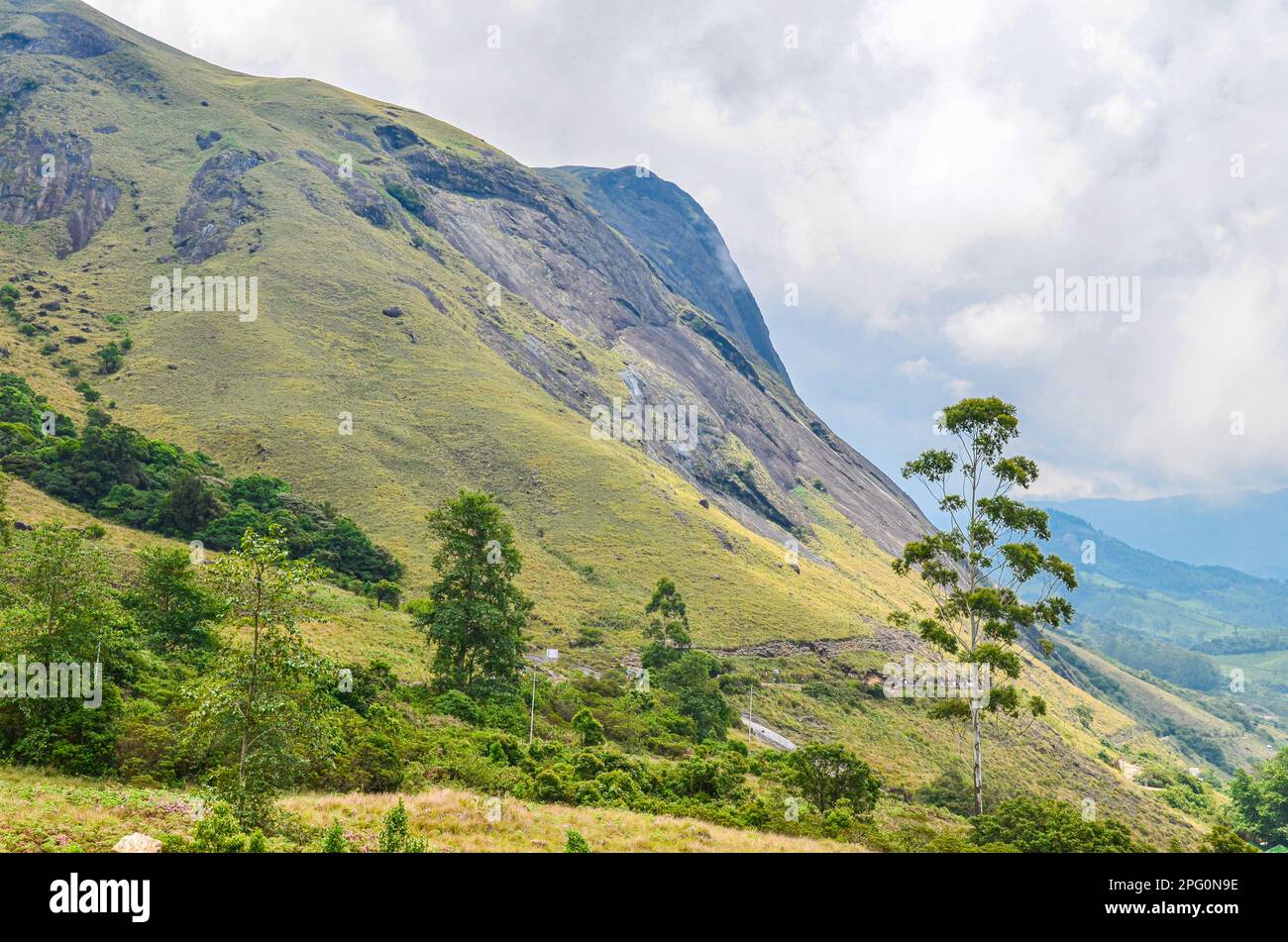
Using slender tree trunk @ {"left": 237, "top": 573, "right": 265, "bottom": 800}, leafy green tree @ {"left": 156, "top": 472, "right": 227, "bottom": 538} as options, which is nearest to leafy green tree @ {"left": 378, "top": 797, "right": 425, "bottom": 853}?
slender tree trunk @ {"left": 237, "top": 573, "right": 265, "bottom": 800}

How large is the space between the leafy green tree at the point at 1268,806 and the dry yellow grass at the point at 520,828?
6850 cm

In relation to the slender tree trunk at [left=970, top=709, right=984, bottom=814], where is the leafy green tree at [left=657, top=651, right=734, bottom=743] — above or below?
below

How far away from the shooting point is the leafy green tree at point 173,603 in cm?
3719

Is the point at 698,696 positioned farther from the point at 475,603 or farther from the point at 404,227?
the point at 404,227

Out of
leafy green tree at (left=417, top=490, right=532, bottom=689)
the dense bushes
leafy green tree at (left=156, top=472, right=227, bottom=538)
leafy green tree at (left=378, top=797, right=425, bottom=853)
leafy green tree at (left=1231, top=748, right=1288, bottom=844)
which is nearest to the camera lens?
leafy green tree at (left=378, top=797, right=425, bottom=853)

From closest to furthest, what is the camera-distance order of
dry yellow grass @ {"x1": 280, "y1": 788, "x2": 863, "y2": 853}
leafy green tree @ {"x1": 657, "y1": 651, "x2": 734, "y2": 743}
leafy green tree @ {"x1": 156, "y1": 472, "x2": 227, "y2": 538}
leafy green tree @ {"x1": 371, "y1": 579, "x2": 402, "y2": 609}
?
1. dry yellow grass @ {"x1": 280, "y1": 788, "x2": 863, "y2": 853}
2. leafy green tree @ {"x1": 657, "y1": 651, "x2": 734, "y2": 743}
3. leafy green tree @ {"x1": 371, "y1": 579, "x2": 402, "y2": 609}
4. leafy green tree @ {"x1": 156, "y1": 472, "x2": 227, "y2": 538}

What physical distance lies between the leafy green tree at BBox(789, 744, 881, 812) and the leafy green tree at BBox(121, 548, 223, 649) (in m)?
29.7

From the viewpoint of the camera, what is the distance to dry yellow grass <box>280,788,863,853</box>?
19.2 meters

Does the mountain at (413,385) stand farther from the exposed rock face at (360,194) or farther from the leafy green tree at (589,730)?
the leafy green tree at (589,730)

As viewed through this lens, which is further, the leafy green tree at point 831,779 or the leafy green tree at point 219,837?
the leafy green tree at point 831,779

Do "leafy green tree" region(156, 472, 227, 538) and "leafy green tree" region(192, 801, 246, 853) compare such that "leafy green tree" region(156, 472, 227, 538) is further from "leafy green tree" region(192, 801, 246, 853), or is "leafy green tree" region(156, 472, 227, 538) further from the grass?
"leafy green tree" region(192, 801, 246, 853)

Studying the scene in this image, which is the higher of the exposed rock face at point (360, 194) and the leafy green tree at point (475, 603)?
the exposed rock face at point (360, 194)

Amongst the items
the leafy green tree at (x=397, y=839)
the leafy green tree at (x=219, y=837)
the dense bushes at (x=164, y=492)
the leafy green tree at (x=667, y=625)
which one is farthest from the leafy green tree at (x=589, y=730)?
the dense bushes at (x=164, y=492)
